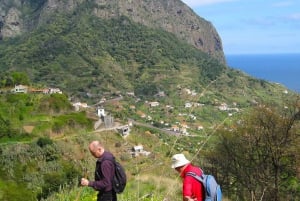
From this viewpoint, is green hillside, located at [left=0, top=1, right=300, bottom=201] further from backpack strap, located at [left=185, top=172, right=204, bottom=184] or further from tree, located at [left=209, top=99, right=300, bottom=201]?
backpack strap, located at [left=185, top=172, right=204, bottom=184]

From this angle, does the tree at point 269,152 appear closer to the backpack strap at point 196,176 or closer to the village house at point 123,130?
the backpack strap at point 196,176

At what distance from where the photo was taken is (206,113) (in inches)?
3000

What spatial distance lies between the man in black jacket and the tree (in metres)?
8.78

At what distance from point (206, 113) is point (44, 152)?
5324 cm

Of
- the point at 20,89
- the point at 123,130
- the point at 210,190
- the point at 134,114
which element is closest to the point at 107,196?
the point at 210,190

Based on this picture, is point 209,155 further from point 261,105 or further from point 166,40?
point 166,40

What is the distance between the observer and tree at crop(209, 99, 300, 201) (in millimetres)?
12852

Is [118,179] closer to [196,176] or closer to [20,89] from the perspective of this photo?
[196,176]

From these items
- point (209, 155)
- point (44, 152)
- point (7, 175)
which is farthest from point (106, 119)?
point (209, 155)

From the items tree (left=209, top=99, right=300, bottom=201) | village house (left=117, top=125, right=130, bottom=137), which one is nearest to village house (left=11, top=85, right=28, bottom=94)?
village house (left=117, top=125, right=130, bottom=137)

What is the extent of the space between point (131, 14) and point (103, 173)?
125m

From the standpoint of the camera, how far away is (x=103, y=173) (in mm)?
3822

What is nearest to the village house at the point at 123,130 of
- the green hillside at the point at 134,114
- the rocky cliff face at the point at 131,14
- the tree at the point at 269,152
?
the green hillside at the point at 134,114

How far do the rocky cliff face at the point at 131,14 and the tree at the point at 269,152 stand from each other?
10827cm
